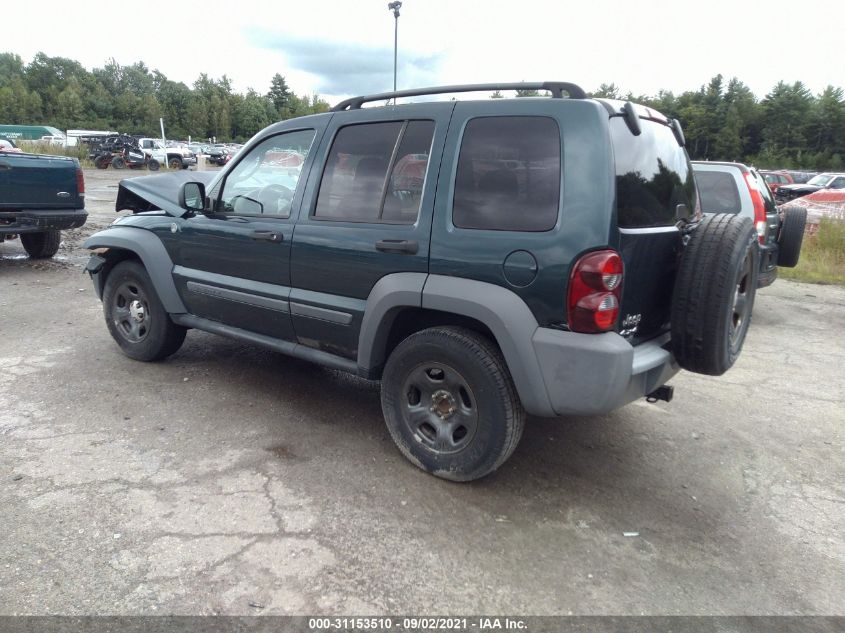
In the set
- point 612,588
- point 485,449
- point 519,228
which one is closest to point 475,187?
point 519,228

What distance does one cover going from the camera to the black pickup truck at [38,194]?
784cm

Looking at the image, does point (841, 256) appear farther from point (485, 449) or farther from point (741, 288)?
point (485, 449)

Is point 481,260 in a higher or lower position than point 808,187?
lower

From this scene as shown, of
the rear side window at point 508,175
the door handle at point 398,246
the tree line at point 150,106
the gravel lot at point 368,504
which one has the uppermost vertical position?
the tree line at point 150,106

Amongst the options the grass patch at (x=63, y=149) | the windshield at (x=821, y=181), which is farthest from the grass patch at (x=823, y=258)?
the grass patch at (x=63, y=149)

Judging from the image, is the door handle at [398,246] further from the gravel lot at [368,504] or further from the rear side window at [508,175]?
the gravel lot at [368,504]

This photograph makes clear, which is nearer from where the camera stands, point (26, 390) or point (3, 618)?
point (3, 618)

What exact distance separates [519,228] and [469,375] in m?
0.76

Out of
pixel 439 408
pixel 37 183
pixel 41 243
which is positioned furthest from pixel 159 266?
pixel 41 243

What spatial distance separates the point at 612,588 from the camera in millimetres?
2486

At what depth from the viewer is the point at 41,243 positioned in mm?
9164

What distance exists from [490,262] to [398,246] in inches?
21.5

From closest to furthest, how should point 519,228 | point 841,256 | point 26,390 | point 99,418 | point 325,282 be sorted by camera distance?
point 519,228 < point 325,282 < point 99,418 < point 26,390 < point 841,256

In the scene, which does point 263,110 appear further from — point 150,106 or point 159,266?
point 159,266
